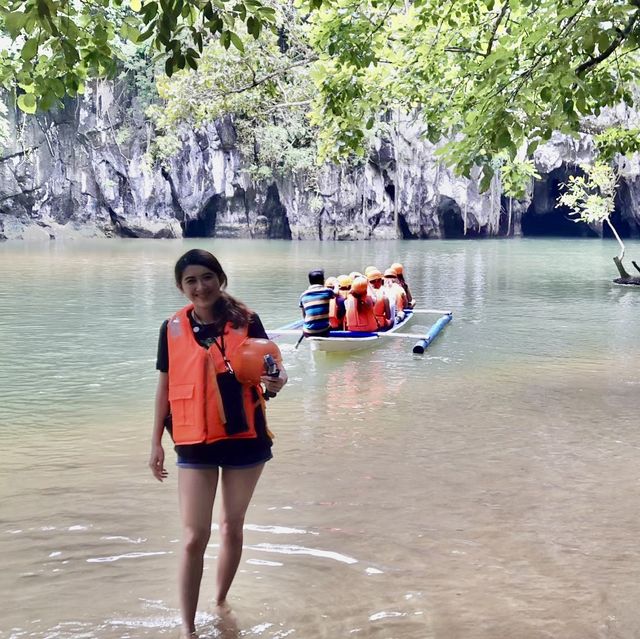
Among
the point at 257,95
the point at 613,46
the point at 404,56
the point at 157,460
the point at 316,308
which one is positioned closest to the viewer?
the point at 157,460

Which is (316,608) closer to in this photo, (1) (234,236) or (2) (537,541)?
(2) (537,541)

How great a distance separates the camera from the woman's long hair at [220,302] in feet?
10.7

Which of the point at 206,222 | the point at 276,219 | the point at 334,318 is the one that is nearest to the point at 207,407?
the point at 334,318

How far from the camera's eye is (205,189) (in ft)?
153

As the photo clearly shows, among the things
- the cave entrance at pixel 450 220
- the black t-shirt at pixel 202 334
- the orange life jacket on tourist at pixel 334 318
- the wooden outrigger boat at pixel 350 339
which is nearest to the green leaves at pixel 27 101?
the black t-shirt at pixel 202 334

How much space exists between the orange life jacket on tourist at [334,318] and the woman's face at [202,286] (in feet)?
27.6

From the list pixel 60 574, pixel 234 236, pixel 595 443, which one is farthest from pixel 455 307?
pixel 234 236

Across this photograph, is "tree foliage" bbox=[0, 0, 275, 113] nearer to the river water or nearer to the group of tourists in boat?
the river water

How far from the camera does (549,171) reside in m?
44.5

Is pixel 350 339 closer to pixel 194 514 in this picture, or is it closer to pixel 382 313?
pixel 382 313

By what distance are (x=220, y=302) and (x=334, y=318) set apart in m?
8.59

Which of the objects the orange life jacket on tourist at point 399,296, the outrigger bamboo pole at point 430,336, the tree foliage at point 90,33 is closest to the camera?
the tree foliage at point 90,33

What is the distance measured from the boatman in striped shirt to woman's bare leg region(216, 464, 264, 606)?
7828 millimetres

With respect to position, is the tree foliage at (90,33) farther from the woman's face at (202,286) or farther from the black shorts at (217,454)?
the black shorts at (217,454)
